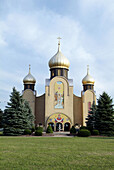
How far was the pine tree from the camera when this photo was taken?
26.3 metres

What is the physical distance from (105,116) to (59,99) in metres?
14.6

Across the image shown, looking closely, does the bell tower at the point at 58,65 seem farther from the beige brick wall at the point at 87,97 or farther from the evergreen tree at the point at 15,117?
the evergreen tree at the point at 15,117

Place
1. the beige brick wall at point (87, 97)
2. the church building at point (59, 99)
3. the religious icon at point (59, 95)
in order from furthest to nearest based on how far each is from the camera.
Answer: the beige brick wall at point (87, 97), the religious icon at point (59, 95), the church building at point (59, 99)

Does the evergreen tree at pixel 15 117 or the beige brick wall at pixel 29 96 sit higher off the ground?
the beige brick wall at pixel 29 96

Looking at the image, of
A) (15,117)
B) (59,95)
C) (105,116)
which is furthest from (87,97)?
(15,117)

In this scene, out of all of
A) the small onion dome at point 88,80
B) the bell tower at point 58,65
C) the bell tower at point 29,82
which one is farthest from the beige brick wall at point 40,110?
the small onion dome at point 88,80

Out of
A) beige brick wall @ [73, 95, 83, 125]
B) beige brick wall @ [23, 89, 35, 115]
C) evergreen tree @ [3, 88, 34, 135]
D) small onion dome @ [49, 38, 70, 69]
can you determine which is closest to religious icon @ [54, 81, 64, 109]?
small onion dome @ [49, 38, 70, 69]

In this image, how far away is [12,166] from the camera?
7273 mm

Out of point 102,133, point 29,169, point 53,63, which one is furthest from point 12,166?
point 53,63

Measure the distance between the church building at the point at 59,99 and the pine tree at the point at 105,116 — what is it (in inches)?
460

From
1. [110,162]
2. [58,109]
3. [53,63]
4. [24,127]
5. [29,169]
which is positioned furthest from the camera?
[53,63]

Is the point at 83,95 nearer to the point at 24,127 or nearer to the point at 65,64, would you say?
the point at 65,64

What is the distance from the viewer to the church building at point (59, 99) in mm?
39188

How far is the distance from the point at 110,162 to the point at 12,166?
3902mm
